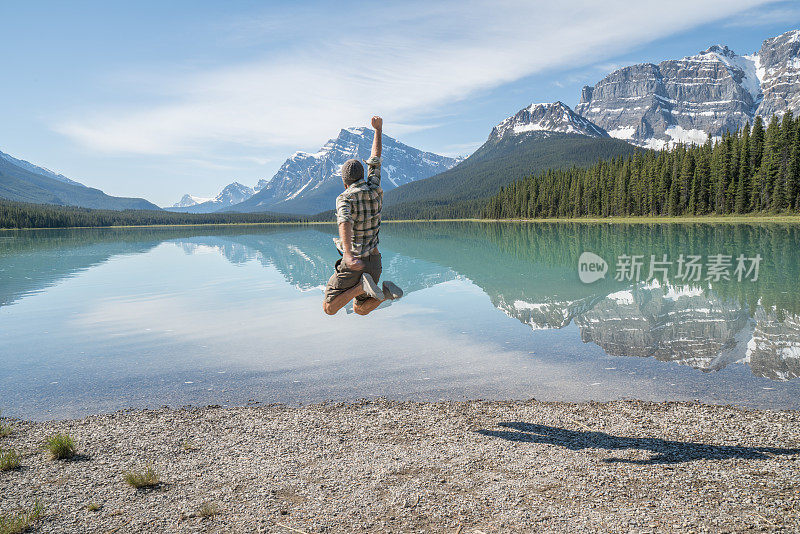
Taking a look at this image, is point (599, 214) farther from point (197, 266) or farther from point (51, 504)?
point (51, 504)

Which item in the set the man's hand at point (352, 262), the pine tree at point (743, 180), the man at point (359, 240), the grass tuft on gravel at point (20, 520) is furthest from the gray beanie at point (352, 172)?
the pine tree at point (743, 180)

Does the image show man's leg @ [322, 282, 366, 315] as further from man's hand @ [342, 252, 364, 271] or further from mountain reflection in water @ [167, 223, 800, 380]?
mountain reflection in water @ [167, 223, 800, 380]

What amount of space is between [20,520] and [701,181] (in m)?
122

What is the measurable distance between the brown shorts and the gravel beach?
2531 mm

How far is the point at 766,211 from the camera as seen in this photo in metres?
92.3

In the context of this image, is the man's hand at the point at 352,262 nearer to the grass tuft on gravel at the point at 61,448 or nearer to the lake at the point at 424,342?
the lake at the point at 424,342

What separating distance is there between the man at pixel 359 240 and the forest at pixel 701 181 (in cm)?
10433

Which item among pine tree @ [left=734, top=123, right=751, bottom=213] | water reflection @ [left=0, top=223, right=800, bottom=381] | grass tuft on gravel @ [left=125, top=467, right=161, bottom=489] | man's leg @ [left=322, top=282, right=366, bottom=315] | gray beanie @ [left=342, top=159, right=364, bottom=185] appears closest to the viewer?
grass tuft on gravel @ [left=125, top=467, right=161, bottom=489]

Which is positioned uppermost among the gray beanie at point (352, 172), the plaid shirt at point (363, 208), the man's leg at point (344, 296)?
the gray beanie at point (352, 172)

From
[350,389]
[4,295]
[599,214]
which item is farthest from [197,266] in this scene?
[599,214]

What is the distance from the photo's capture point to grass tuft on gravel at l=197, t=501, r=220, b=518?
602 centimetres

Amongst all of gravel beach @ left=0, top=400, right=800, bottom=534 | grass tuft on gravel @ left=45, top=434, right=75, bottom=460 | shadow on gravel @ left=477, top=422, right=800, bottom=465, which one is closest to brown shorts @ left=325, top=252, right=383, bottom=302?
gravel beach @ left=0, top=400, right=800, bottom=534

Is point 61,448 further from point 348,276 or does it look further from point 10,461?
point 348,276

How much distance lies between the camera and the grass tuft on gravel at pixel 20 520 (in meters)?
5.69
